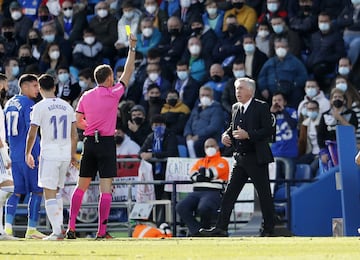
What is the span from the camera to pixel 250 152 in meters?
16.7

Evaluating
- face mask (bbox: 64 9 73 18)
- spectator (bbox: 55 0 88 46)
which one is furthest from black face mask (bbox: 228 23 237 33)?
face mask (bbox: 64 9 73 18)

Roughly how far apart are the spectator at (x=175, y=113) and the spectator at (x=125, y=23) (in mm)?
3104

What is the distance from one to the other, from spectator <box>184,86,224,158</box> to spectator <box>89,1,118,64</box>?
14.3 ft

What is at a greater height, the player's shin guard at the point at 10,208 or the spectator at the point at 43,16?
the spectator at the point at 43,16

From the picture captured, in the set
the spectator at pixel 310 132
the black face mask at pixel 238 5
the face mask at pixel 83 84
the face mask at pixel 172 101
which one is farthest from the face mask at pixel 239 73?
the face mask at pixel 83 84

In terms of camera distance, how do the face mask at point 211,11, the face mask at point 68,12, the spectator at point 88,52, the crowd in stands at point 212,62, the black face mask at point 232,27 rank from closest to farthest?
the crowd in stands at point 212,62, the black face mask at point 232,27, the face mask at point 211,11, the spectator at point 88,52, the face mask at point 68,12

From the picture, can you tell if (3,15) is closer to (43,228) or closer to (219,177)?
(43,228)

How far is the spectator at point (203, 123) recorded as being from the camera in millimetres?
21719

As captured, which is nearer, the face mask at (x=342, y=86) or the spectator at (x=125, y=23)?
the face mask at (x=342, y=86)

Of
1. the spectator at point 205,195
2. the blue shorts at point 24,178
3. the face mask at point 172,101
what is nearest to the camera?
the blue shorts at point 24,178

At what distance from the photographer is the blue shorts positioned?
17.5m

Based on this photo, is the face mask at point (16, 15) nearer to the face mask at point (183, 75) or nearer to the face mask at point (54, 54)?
the face mask at point (54, 54)

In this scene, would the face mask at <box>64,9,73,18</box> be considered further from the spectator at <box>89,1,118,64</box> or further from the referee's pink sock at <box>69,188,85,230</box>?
the referee's pink sock at <box>69,188,85,230</box>

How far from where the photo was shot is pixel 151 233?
19.9m
